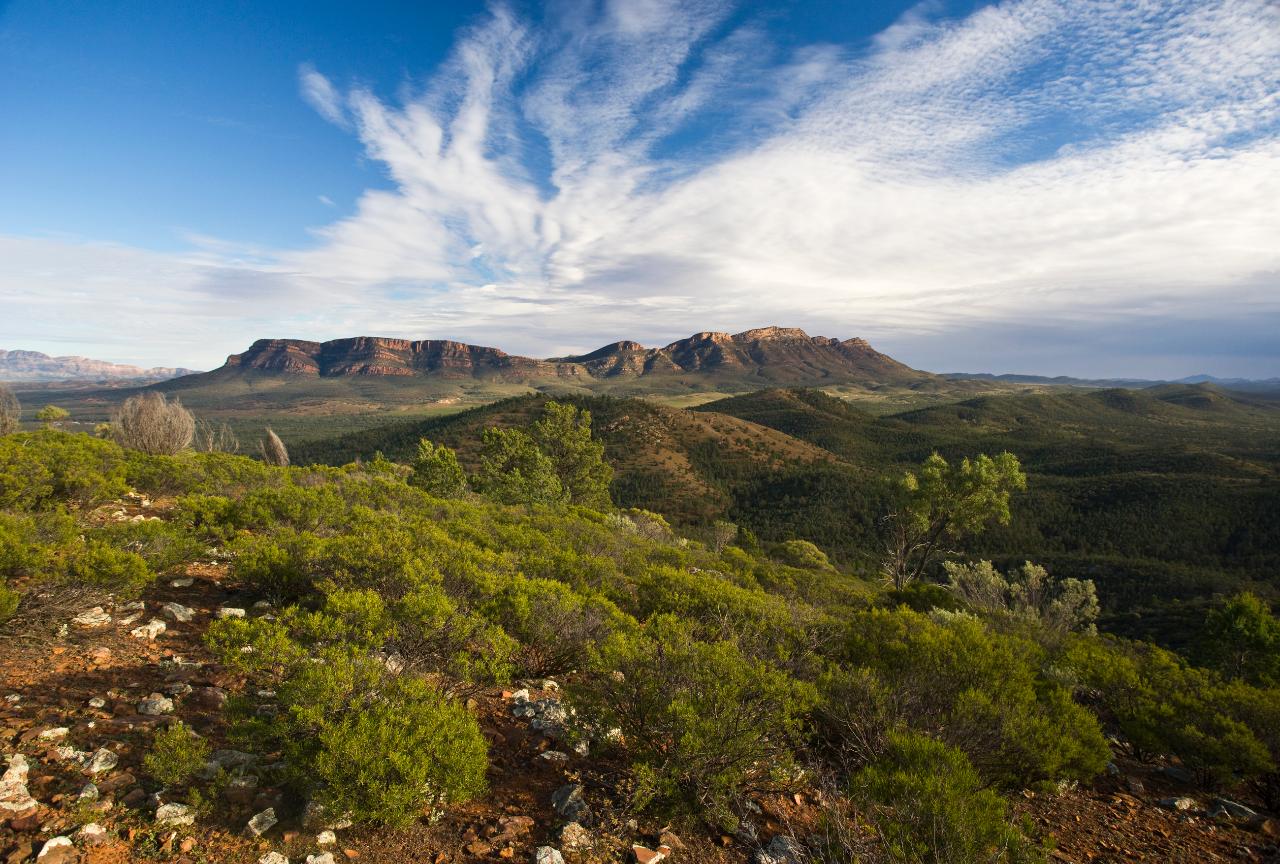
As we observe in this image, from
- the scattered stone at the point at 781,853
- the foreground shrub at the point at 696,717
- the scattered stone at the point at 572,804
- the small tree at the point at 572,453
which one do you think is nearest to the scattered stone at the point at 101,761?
the scattered stone at the point at 572,804

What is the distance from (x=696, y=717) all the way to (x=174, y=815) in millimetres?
4291

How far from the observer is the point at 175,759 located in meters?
4.21

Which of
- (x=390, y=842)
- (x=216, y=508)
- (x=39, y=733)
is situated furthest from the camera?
(x=216, y=508)

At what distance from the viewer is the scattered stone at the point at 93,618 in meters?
6.69

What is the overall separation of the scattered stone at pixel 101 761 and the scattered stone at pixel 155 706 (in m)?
0.80

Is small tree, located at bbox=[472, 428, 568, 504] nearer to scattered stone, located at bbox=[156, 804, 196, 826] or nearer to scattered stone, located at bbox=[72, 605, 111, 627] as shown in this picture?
scattered stone, located at bbox=[72, 605, 111, 627]

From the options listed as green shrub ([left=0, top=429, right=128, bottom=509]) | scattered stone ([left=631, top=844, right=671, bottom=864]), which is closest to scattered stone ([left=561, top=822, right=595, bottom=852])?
scattered stone ([left=631, top=844, right=671, bottom=864])

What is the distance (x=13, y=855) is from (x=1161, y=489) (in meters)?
117

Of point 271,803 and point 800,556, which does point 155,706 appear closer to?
point 271,803

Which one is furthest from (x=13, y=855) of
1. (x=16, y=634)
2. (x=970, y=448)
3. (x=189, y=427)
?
(x=970, y=448)

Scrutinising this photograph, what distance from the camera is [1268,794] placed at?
6832 mm

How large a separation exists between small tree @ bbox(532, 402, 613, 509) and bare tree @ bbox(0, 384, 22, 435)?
2335 centimetres

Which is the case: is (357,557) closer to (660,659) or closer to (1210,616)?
(660,659)

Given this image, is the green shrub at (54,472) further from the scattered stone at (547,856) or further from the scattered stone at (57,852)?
the scattered stone at (547,856)
